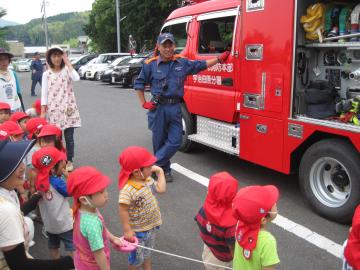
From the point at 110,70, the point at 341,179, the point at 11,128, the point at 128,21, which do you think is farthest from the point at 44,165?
the point at 128,21

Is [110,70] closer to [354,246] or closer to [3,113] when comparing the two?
[3,113]

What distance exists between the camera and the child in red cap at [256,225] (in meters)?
2.07

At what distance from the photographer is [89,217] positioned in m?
2.36

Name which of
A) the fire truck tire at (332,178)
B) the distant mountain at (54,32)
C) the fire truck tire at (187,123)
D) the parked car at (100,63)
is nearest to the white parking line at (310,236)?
the fire truck tire at (332,178)

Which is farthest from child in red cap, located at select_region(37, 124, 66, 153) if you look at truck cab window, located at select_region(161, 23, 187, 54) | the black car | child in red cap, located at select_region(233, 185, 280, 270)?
the black car

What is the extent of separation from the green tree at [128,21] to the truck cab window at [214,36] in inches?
923

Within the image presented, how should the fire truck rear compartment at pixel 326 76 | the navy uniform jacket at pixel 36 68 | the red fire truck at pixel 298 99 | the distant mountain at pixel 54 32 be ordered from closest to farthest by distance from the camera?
1. the red fire truck at pixel 298 99
2. the fire truck rear compartment at pixel 326 76
3. the navy uniform jacket at pixel 36 68
4. the distant mountain at pixel 54 32

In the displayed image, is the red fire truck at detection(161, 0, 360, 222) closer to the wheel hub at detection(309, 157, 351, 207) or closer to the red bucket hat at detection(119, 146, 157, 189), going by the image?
the wheel hub at detection(309, 157, 351, 207)

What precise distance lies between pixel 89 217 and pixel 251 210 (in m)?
0.94

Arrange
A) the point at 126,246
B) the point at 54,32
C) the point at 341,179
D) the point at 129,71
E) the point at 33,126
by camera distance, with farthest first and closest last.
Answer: the point at 54,32
the point at 129,71
the point at 33,126
the point at 341,179
the point at 126,246

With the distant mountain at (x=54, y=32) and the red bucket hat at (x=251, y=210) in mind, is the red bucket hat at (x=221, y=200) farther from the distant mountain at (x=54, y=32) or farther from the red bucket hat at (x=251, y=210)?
the distant mountain at (x=54, y=32)

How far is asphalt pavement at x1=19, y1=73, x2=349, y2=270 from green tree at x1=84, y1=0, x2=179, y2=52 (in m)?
22.5

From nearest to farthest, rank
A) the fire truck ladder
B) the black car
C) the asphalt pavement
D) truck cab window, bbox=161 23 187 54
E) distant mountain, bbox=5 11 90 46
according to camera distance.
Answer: the asphalt pavement < the fire truck ladder < truck cab window, bbox=161 23 187 54 < the black car < distant mountain, bbox=5 11 90 46

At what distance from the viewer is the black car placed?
1878 cm
